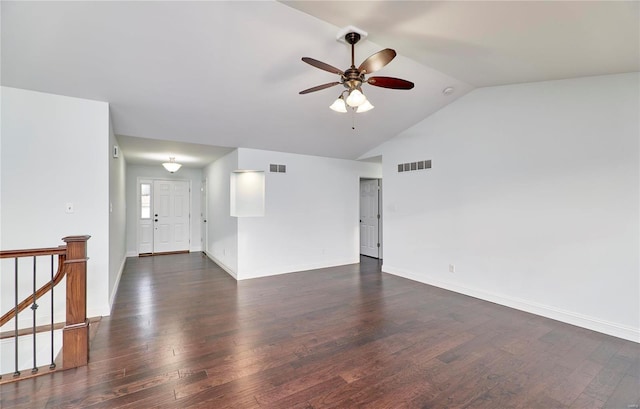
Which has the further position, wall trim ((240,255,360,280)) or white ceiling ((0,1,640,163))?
wall trim ((240,255,360,280))

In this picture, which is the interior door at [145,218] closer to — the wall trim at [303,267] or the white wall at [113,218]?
the white wall at [113,218]

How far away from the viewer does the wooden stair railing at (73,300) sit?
2.36 metres

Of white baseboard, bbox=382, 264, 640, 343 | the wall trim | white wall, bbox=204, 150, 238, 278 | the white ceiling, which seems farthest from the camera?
white wall, bbox=204, 150, 238, 278

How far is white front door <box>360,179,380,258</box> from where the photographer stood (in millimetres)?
6988

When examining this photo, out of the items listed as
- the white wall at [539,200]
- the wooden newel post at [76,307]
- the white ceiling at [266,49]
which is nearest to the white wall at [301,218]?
the white ceiling at [266,49]

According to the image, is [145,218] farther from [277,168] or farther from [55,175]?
[55,175]

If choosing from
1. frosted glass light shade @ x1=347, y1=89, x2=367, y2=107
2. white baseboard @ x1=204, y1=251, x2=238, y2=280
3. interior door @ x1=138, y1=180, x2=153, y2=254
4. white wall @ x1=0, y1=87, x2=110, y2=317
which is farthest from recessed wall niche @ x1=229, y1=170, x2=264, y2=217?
interior door @ x1=138, y1=180, x2=153, y2=254

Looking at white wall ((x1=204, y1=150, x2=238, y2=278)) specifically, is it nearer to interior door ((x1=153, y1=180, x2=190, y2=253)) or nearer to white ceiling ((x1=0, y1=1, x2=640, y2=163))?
interior door ((x1=153, y1=180, x2=190, y2=253))

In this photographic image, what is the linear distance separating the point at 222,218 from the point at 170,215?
2836mm

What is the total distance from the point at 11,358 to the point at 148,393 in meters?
2.39

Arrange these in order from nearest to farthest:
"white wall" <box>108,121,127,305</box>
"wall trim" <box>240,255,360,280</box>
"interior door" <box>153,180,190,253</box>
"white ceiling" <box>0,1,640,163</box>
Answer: "white ceiling" <box>0,1,640,163</box> → "white wall" <box>108,121,127,305</box> → "wall trim" <box>240,255,360,280</box> → "interior door" <box>153,180,190,253</box>

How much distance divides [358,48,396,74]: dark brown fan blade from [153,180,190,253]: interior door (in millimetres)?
7223

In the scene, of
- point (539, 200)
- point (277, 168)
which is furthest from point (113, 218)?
point (539, 200)

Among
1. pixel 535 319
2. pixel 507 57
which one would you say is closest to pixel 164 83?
pixel 507 57
